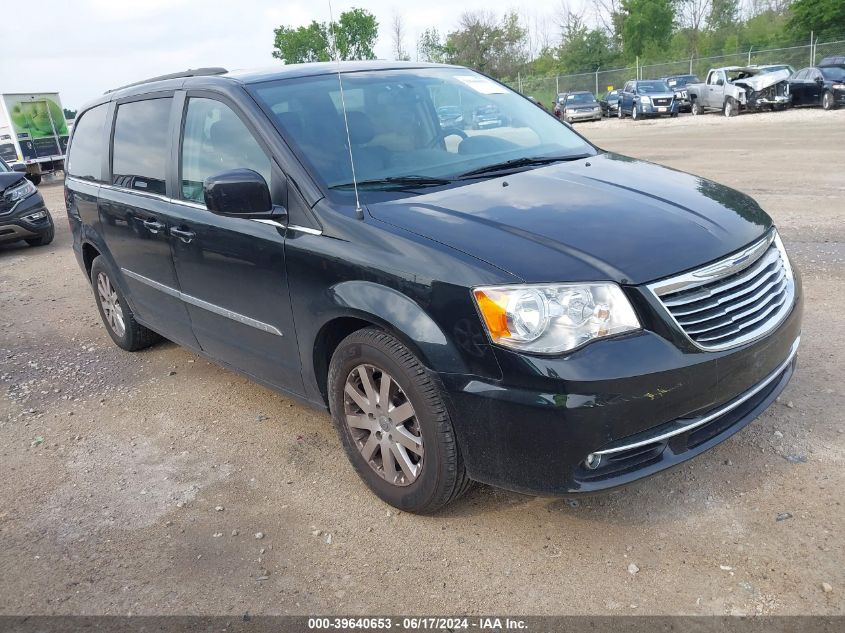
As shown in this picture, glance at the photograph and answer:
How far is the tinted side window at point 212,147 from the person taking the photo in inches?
138

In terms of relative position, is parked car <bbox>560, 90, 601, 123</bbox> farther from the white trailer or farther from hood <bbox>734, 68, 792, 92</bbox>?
the white trailer

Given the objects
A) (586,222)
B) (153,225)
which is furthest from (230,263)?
(586,222)

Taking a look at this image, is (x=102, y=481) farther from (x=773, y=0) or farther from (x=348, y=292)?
(x=773, y=0)

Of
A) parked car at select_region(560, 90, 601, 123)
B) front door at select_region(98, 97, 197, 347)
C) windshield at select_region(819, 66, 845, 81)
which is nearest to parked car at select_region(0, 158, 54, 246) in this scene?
front door at select_region(98, 97, 197, 347)

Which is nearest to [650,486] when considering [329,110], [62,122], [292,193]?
[292,193]

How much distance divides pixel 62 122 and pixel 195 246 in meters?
28.7

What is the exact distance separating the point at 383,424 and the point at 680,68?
140ft

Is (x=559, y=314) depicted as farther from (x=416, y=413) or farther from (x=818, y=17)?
(x=818, y=17)

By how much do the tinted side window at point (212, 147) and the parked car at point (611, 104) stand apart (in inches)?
1268

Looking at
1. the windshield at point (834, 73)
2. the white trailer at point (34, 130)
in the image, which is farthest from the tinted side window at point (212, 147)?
the windshield at point (834, 73)

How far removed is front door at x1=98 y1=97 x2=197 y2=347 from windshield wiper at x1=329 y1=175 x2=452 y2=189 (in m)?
1.37

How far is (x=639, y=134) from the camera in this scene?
22594 mm

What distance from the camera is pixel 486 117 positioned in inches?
158

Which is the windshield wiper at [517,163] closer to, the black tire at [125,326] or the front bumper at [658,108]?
the black tire at [125,326]
